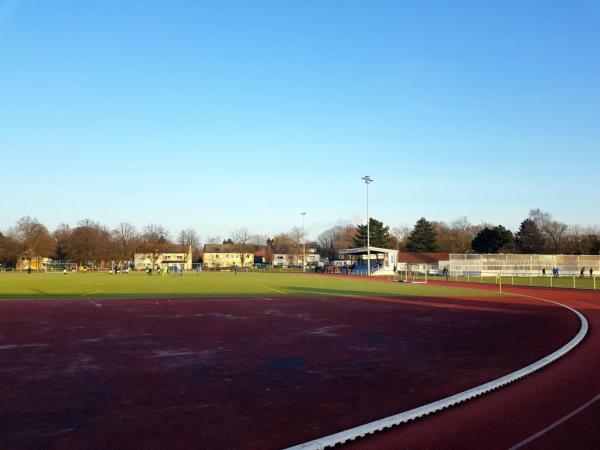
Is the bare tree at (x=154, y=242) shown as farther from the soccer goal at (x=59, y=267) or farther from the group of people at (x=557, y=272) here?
the group of people at (x=557, y=272)

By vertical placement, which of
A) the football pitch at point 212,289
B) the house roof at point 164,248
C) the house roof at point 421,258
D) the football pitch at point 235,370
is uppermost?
the house roof at point 164,248

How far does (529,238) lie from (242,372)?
99.6 metres

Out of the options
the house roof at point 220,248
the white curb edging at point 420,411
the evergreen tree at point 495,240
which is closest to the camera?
the white curb edging at point 420,411

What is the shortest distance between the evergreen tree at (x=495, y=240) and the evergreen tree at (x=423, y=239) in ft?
50.7

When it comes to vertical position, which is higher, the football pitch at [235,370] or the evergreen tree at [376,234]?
the evergreen tree at [376,234]

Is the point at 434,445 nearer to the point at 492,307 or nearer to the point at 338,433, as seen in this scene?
the point at 338,433

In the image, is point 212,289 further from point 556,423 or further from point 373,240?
point 373,240

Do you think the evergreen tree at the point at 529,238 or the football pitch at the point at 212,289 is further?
the evergreen tree at the point at 529,238

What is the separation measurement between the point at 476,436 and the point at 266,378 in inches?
167

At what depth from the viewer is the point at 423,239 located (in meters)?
111

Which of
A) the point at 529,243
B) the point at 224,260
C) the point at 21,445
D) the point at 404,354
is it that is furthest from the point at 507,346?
the point at 224,260

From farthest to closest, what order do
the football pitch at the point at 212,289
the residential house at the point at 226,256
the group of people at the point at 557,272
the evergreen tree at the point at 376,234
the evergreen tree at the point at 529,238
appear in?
the residential house at the point at 226,256, the evergreen tree at the point at 376,234, the evergreen tree at the point at 529,238, the group of people at the point at 557,272, the football pitch at the point at 212,289

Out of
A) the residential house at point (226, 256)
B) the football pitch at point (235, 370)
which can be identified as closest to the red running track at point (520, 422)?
the football pitch at point (235, 370)

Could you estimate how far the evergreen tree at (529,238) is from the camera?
315ft
